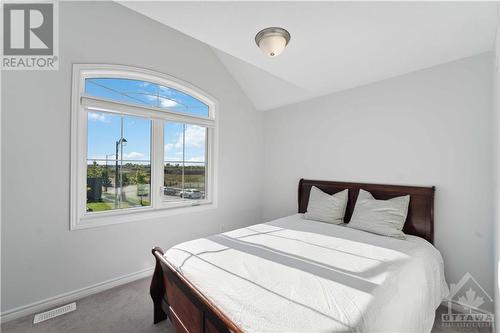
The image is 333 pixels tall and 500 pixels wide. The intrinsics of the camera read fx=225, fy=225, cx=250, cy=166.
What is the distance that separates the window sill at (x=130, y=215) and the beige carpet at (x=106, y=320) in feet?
2.37

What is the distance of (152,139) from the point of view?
287 cm

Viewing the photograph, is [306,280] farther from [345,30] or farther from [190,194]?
[190,194]

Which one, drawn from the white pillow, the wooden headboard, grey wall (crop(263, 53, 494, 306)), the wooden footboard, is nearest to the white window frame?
the wooden footboard

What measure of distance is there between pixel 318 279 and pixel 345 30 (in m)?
1.89

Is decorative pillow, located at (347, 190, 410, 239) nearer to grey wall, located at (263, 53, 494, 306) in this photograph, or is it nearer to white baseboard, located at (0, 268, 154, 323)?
grey wall, located at (263, 53, 494, 306)

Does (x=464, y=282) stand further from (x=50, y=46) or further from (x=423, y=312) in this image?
(x=50, y=46)

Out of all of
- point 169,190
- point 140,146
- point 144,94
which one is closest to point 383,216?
point 169,190

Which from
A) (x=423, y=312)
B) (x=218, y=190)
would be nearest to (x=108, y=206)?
(x=218, y=190)

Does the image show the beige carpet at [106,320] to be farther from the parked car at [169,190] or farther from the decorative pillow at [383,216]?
the parked car at [169,190]

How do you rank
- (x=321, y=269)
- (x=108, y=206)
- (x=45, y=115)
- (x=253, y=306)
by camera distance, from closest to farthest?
(x=253, y=306) → (x=321, y=269) → (x=45, y=115) → (x=108, y=206)

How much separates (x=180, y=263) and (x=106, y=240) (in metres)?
1.27

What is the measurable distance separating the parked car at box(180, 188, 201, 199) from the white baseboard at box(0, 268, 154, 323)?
3.44 feet

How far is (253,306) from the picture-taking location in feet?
3.74

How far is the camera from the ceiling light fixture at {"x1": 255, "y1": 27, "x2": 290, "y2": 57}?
1.76 meters
